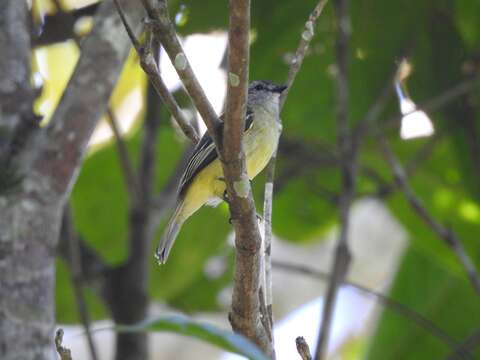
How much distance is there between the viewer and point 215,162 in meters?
4.44

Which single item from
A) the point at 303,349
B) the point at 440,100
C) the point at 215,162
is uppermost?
the point at 440,100

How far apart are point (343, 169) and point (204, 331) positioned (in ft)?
11.2

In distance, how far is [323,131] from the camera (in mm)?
6344

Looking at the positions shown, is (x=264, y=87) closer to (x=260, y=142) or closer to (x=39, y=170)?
(x=260, y=142)

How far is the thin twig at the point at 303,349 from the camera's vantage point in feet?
8.50

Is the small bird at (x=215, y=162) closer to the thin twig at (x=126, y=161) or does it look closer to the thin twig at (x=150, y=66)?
the thin twig at (x=126, y=161)

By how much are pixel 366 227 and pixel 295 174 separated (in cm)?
353

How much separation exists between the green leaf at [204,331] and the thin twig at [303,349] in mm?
725

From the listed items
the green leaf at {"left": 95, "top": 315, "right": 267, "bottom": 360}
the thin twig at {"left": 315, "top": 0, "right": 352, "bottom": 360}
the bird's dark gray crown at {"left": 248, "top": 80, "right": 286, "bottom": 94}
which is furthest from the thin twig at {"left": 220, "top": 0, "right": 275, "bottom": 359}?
the bird's dark gray crown at {"left": 248, "top": 80, "right": 286, "bottom": 94}

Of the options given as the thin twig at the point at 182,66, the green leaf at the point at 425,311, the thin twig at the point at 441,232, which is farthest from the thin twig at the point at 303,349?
the green leaf at the point at 425,311

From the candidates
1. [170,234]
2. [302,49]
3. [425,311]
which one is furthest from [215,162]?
[425,311]

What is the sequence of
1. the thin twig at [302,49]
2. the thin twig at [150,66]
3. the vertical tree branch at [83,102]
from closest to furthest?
the thin twig at [150,66], the thin twig at [302,49], the vertical tree branch at [83,102]

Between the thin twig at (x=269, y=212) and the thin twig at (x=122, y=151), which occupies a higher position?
the thin twig at (x=122, y=151)

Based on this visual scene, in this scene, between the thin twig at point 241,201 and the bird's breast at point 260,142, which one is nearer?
the thin twig at point 241,201
